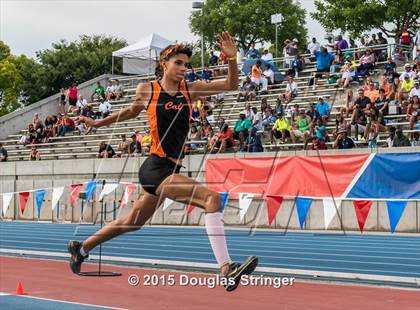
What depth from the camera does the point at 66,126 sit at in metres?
29.8

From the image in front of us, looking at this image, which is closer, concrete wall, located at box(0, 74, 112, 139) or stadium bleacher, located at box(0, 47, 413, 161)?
stadium bleacher, located at box(0, 47, 413, 161)

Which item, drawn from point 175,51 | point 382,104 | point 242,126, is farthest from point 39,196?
point 175,51

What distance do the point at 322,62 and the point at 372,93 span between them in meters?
4.20

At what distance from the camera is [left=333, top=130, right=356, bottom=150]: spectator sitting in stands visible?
1983cm

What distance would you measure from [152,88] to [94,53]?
61.1m

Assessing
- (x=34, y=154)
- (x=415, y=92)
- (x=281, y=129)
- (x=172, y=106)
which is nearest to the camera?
(x=172, y=106)

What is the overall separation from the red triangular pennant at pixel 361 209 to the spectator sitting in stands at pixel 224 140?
4.80m

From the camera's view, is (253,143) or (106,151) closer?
(253,143)

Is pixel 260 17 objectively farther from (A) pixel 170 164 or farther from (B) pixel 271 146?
(A) pixel 170 164

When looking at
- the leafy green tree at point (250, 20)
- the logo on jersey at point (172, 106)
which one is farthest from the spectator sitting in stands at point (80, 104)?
the leafy green tree at point (250, 20)

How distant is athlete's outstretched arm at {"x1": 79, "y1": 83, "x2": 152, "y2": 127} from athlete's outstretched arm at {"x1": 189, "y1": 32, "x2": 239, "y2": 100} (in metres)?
0.36

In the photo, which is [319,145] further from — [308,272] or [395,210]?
[308,272]


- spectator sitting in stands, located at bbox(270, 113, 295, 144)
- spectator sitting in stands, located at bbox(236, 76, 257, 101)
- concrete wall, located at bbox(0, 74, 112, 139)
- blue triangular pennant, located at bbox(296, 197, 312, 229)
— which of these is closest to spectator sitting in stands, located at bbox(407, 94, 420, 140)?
blue triangular pennant, located at bbox(296, 197, 312, 229)

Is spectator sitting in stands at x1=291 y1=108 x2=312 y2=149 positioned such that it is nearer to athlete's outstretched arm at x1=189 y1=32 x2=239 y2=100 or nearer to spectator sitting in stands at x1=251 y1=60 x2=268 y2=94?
spectator sitting in stands at x1=251 y1=60 x2=268 y2=94
